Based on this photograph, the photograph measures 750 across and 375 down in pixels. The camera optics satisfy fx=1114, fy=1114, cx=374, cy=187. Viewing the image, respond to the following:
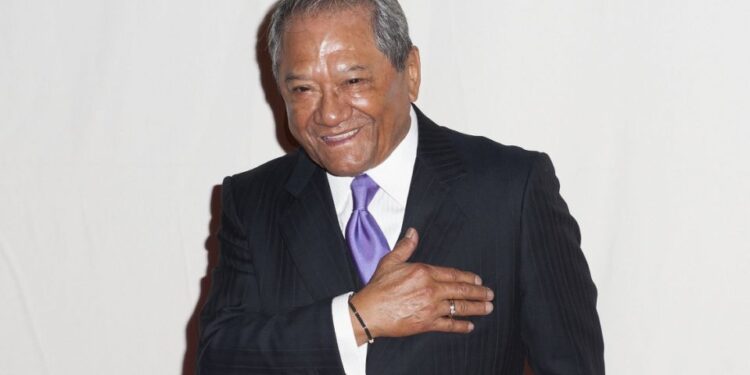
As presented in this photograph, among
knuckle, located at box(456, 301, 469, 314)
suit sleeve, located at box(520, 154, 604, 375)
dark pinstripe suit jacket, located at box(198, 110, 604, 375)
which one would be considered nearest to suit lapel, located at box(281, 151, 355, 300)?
dark pinstripe suit jacket, located at box(198, 110, 604, 375)

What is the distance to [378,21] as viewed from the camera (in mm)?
1973

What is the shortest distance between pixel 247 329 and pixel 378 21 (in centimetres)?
60

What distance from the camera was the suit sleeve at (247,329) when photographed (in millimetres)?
1948

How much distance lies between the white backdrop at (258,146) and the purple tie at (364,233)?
0.62 meters

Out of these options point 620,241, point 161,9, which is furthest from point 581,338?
point 161,9

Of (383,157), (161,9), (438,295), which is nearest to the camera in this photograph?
(438,295)

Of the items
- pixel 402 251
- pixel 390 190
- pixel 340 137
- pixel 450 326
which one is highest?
pixel 340 137

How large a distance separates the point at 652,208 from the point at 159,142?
1188 millimetres

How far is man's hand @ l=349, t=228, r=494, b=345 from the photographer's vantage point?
1.89 metres

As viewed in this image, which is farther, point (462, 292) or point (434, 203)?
point (434, 203)

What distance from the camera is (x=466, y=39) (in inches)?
102

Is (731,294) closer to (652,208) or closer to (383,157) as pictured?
(652,208)

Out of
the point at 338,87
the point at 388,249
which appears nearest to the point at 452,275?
the point at 388,249

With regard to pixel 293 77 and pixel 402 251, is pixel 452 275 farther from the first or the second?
pixel 293 77
